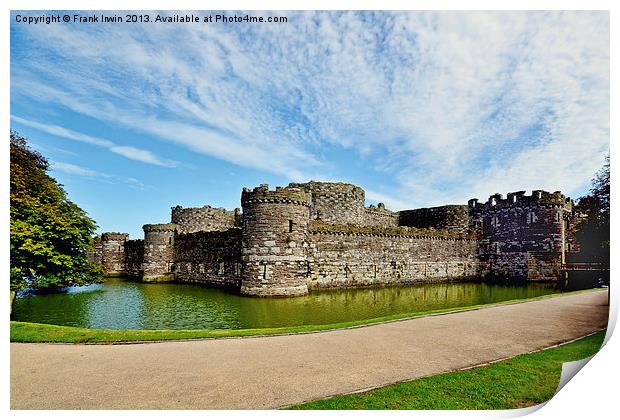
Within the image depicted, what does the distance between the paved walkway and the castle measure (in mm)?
8551

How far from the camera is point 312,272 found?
21.7 m

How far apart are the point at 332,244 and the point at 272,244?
534 centimetres

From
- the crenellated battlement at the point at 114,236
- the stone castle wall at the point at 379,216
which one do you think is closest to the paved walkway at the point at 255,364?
the crenellated battlement at the point at 114,236

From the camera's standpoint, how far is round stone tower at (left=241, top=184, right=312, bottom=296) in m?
18.1

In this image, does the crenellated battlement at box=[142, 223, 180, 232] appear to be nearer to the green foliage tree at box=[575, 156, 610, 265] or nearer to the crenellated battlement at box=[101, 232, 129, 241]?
the crenellated battlement at box=[101, 232, 129, 241]

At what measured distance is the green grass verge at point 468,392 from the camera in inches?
235

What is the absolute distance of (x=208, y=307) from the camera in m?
15.7

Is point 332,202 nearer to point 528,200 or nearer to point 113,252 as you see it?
point 528,200

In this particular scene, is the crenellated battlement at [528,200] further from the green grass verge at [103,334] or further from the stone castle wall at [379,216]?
the green grass verge at [103,334]

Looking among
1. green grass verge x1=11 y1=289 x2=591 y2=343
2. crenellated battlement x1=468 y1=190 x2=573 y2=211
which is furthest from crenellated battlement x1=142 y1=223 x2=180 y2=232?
crenellated battlement x1=468 y1=190 x2=573 y2=211

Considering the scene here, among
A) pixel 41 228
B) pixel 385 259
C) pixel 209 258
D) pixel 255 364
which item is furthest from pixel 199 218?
pixel 255 364

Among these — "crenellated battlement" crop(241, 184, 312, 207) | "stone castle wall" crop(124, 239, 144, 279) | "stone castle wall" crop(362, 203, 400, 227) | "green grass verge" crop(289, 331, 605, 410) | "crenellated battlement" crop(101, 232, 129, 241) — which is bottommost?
"green grass verge" crop(289, 331, 605, 410)

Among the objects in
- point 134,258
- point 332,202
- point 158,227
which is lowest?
point 134,258

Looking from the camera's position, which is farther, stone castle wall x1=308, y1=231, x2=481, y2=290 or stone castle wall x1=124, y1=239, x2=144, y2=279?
stone castle wall x1=124, y1=239, x2=144, y2=279
